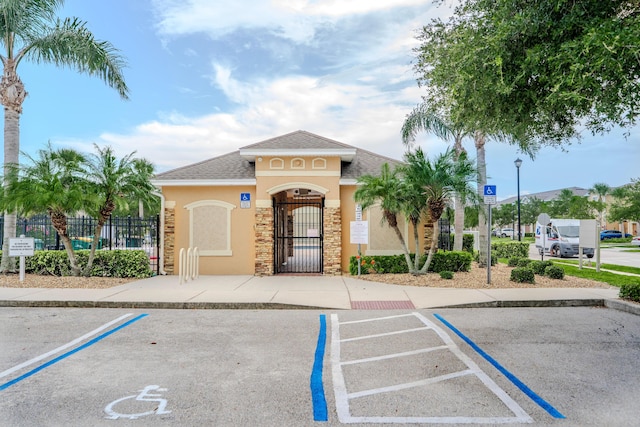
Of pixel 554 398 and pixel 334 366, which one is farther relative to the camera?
pixel 334 366

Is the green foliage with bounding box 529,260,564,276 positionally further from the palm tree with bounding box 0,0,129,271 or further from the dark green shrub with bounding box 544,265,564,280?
the palm tree with bounding box 0,0,129,271

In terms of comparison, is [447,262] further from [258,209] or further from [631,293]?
[258,209]

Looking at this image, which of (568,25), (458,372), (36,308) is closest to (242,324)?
(458,372)

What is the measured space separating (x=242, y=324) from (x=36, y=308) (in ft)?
17.5

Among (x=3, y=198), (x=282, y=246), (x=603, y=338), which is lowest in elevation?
(x=603, y=338)

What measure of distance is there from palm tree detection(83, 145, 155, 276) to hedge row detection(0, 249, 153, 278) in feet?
1.38

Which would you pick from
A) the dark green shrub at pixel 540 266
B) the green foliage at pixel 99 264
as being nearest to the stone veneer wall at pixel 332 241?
the green foliage at pixel 99 264

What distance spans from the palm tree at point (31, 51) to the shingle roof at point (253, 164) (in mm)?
4412

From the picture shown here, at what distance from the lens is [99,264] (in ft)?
46.3

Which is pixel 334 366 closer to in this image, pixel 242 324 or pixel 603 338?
pixel 242 324

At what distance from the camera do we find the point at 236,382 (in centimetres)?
502

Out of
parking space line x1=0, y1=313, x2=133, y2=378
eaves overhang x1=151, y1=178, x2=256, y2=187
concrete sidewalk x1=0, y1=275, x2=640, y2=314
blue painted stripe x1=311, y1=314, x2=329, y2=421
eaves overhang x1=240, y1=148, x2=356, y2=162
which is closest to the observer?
blue painted stripe x1=311, y1=314, x2=329, y2=421

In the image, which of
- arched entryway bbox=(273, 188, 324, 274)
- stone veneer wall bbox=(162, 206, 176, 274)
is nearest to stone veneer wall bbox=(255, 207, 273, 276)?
arched entryway bbox=(273, 188, 324, 274)

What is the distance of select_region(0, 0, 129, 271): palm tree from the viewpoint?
45.4 ft
